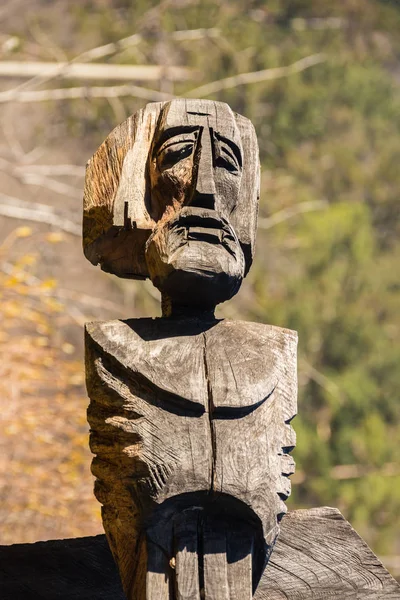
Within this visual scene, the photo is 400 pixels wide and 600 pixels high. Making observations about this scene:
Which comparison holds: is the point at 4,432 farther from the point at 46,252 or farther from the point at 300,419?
the point at 300,419

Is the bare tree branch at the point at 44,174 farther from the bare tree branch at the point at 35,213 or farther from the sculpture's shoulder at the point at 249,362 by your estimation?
the sculpture's shoulder at the point at 249,362

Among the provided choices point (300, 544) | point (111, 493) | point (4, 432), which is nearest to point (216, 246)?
point (111, 493)

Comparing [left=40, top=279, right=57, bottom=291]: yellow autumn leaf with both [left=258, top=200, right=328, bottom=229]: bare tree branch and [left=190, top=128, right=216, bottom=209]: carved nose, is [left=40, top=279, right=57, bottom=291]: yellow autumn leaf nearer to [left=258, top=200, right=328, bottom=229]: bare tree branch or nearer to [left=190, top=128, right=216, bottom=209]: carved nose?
[left=258, top=200, right=328, bottom=229]: bare tree branch

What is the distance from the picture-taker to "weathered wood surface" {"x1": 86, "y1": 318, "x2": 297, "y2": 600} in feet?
5.81

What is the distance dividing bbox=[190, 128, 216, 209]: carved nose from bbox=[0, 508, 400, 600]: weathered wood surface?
783 millimetres

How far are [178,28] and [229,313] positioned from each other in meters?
1.20

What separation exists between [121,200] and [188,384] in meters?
0.39

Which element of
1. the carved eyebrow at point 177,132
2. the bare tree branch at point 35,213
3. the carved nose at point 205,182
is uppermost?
the bare tree branch at point 35,213

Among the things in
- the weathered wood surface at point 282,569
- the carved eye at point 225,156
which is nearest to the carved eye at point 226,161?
the carved eye at point 225,156

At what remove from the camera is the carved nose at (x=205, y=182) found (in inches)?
74.6

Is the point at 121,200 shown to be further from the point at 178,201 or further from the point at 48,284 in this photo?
the point at 48,284

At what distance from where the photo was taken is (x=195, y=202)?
1904 millimetres

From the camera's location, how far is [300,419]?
14.3 feet

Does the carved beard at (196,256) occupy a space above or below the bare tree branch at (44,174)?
below
